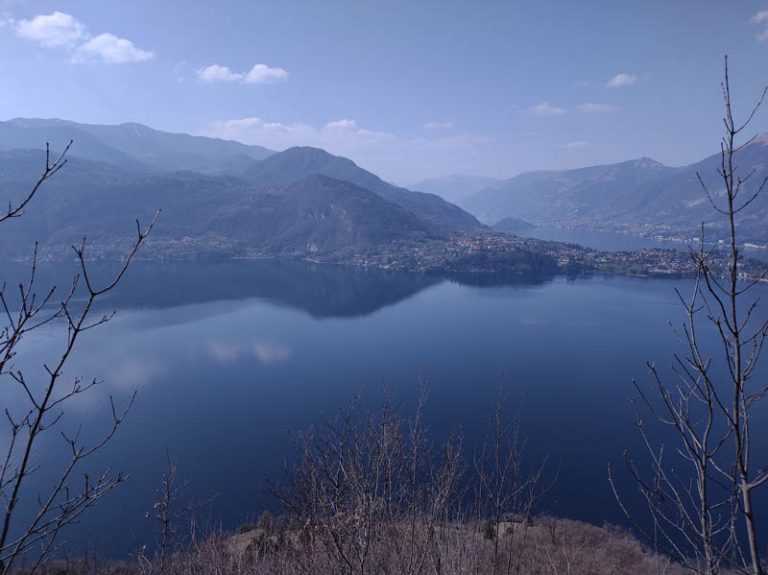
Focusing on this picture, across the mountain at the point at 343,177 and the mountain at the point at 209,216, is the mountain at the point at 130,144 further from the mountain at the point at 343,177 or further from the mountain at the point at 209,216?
the mountain at the point at 209,216

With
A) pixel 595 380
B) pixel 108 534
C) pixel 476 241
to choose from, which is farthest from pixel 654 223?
pixel 108 534

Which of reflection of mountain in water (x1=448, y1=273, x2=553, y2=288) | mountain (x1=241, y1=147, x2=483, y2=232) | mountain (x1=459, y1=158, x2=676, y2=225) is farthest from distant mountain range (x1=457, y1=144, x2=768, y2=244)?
mountain (x1=241, y1=147, x2=483, y2=232)

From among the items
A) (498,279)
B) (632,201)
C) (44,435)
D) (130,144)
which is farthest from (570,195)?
(44,435)

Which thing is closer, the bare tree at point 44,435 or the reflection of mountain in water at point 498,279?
the bare tree at point 44,435

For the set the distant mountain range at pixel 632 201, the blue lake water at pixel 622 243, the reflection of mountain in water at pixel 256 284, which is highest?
the distant mountain range at pixel 632 201

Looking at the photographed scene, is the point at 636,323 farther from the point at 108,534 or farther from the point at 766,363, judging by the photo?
the point at 108,534

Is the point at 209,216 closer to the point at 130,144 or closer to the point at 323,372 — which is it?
the point at 323,372

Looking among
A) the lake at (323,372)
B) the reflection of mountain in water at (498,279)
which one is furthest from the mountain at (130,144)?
the lake at (323,372)

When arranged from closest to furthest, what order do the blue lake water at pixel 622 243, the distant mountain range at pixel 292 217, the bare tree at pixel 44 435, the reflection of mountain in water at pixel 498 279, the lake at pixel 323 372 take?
the bare tree at pixel 44 435
the lake at pixel 323 372
the reflection of mountain in water at pixel 498 279
the distant mountain range at pixel 292 217
the blue lake water at pixel 622 243
